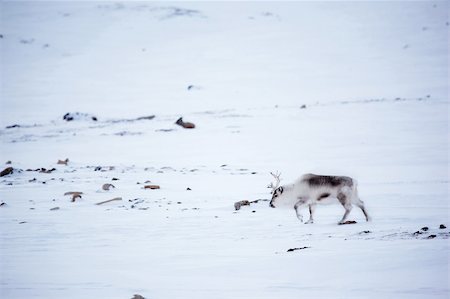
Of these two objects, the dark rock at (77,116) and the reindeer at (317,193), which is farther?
the dark rock at (77,116)

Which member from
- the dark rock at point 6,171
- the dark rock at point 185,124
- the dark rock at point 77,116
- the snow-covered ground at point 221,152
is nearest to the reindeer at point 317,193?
the snow-covered ground at point 221,152

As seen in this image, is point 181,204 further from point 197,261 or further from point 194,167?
point 194,167

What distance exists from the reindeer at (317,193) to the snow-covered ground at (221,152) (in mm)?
333

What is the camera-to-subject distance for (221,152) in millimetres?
17938

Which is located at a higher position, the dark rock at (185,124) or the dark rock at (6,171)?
the dark rock at (185,124)

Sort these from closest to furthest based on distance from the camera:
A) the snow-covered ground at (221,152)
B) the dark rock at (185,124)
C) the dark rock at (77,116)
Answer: the snow-covered ground at (221,152) < the dark rock at (185,124) < the dark rock at (77,116)

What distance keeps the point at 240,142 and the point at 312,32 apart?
31.1 metres

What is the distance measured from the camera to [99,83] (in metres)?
36.8

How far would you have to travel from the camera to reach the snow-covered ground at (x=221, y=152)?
6.43 meters

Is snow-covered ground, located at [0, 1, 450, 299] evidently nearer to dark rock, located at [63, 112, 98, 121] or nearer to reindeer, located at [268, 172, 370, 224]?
dark rock, located at [63, 112, 98, 121]

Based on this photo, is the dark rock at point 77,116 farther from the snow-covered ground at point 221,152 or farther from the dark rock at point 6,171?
the dark rock at point 6,171

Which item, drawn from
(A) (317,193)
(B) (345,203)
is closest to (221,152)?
(A) (317,193)

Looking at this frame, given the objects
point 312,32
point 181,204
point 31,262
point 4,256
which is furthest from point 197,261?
point 312,32

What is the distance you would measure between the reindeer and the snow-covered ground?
1.09ft
